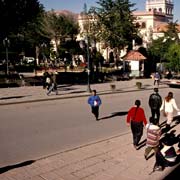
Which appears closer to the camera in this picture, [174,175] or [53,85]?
[174,175]

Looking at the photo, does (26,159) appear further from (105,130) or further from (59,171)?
(105,130)

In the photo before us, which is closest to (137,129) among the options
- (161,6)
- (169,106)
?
(169,106)

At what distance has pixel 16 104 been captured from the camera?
24.4 meters

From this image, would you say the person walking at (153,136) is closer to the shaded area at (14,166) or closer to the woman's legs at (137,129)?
the woman's legs at (137,129)

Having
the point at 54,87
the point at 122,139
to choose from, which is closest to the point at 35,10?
the point at 54,87

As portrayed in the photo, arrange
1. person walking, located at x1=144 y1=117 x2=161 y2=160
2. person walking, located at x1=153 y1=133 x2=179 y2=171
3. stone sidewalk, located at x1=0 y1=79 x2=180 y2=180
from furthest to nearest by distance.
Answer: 1. person walking, located at x1=144 y1=117 x2=161 y2=160
2. person walking, located at x1=153 y1=133 x2=179 y2=171
3. stone sidewalk, located at x1=0 y1=79 x2=180 y2=180

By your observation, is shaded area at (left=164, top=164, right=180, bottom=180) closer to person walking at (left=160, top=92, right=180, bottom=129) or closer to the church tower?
person walking at (left=160, top=92, right=180, bottom=129)

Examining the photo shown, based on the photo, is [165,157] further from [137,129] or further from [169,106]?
[169,106]

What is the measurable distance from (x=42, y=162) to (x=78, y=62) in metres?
64.6

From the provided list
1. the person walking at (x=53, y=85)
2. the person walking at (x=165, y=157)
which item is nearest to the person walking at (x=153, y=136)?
the person walking at (x=165, y=157)

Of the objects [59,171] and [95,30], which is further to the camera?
[95,30]

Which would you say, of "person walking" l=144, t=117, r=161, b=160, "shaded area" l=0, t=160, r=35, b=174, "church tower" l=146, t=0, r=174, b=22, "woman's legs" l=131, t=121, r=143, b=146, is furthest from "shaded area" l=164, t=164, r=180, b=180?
"church tower" l=146, t=0, r=174, b=22

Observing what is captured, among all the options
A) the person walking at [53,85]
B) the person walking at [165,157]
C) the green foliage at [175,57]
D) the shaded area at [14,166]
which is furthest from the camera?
the green foliage at [175,57]

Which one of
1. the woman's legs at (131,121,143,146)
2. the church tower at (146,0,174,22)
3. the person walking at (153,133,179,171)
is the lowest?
the person walking at (153,133,179,171)
